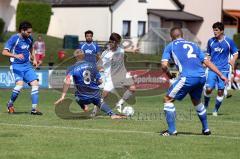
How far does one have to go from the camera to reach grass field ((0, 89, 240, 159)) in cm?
1089

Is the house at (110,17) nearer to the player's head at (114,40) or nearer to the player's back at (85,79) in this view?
the player's head at (114,40)

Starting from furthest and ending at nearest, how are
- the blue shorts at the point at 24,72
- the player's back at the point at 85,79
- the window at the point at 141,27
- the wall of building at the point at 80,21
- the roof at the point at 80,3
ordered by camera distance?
1. the window at the point at 141,27
2. the wall of building at the point at 80,21
3. the roof at the point at 80,3
4. the blue shorts at the point at 24,72
5. the player's back at the point at 85,79

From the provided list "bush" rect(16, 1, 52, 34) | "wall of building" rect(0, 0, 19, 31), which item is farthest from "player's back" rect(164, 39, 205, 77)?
"wall of building" rect(0, 0, 19, 31)

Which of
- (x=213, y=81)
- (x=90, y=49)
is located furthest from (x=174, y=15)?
(x=213, y=81)

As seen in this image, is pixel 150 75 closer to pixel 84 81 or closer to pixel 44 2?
pixel 84 81

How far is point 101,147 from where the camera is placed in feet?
37.9

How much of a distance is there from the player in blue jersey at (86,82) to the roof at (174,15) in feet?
138

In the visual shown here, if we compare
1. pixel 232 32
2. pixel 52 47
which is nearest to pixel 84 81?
pixel 52 47

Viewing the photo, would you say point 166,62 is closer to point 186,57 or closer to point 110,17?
point 186,57

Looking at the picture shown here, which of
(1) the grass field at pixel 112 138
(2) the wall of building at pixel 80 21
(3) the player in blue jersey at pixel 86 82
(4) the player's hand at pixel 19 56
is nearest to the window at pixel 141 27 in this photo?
(2) the wall of building at pixel 80 21

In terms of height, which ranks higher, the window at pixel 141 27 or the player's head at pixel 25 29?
the window at pixel 141 27

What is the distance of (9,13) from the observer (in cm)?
5484

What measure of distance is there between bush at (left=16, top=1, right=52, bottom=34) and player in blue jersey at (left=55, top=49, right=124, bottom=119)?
35188 millimetres

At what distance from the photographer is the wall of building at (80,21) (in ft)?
184
